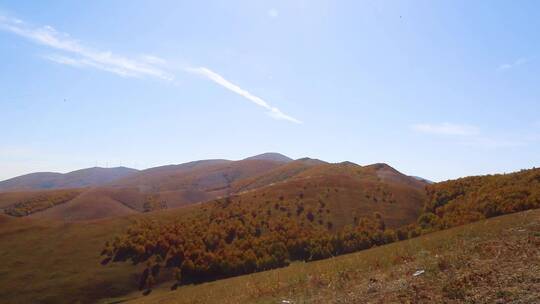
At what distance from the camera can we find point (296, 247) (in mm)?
49469

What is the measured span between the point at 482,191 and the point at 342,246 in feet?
84.8

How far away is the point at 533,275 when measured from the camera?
10773 mm

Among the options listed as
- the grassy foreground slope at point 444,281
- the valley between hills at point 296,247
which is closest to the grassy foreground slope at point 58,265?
the valley between hills at point 296,247

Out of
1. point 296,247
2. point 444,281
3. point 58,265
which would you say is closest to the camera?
point 444,281

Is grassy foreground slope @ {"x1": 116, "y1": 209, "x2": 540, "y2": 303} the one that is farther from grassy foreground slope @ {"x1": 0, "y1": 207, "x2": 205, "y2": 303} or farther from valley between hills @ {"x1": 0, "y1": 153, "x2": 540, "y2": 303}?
grassy foreground slope @ {"x1": 0, "y1": 207, "x2": 205, "y2": 303}

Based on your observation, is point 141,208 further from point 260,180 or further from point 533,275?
point 533,275

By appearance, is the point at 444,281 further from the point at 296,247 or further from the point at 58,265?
the point at 58,265

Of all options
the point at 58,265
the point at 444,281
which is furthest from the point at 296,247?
the point at 444,281

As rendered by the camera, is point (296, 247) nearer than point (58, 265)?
No

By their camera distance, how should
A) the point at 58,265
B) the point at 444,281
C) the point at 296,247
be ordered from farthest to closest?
the point at 296,247 < the point at 58,265 < the point at 444,281

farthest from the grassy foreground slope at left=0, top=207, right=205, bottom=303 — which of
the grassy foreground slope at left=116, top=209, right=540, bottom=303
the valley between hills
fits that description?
the grassy foreground slope at left=116, top=209, right=540, bottom=303

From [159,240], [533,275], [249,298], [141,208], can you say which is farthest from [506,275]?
[141,208]

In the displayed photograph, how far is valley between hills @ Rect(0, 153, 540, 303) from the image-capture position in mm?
13609

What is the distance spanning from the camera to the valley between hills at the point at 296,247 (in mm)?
13609
